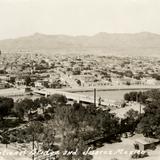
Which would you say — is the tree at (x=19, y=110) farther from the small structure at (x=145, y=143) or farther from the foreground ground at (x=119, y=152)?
the small structure at (x=145, y=143)

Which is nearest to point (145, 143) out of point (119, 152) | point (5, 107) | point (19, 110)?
point (119, 152)

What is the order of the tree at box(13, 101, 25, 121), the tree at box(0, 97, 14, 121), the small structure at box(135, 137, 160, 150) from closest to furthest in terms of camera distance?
the small structure at box(135, 137, 160, 150) < the tree at box(0, 97, 14, 121) < the tree at box(13, 101, 25, 121)

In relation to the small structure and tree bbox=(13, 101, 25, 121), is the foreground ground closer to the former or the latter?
the small structure

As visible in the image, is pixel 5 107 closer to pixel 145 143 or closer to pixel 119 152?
pixel 119 152

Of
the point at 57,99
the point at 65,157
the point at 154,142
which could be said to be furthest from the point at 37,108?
the point at 65,157

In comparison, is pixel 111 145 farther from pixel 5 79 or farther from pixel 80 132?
pixel 5 79

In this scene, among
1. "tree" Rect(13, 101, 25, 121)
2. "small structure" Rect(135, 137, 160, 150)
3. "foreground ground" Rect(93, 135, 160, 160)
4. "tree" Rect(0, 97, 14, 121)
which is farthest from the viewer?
"tree" Rect(13, 101, 25, 121)

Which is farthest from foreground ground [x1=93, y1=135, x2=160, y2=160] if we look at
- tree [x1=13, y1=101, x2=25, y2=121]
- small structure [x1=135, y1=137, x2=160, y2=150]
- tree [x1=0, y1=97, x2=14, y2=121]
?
tree [x1=0, y1=97, x2=14, y2=121]

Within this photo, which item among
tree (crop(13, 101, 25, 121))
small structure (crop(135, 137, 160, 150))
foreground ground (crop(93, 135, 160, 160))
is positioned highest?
tree (crop(13, 101, 25, 121))

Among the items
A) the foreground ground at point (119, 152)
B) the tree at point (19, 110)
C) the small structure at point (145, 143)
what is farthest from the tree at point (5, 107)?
the small structure at point (145, 143)
